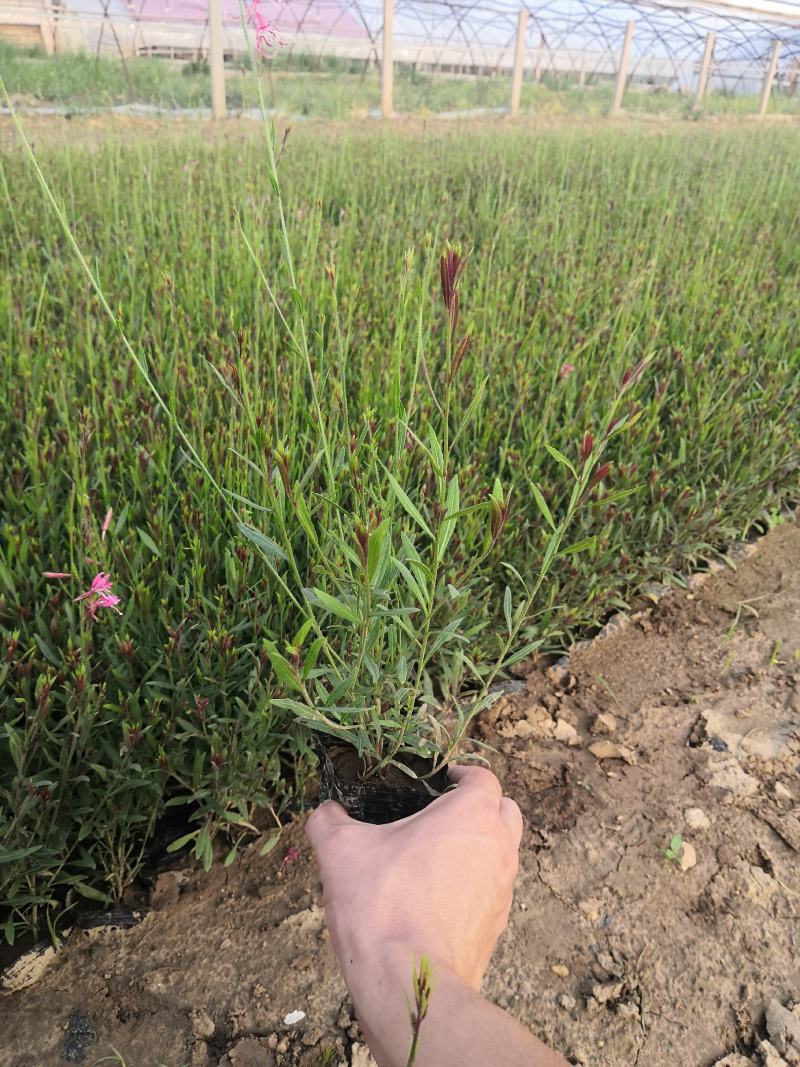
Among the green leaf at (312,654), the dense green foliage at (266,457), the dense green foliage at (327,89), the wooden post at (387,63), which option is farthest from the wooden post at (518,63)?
the green leaf at (312,654)

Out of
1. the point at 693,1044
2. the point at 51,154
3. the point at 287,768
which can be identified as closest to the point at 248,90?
the point at 51,154

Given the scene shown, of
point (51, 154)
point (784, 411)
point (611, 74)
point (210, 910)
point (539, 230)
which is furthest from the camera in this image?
point (611, 74)

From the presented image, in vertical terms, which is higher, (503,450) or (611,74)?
(611,74)

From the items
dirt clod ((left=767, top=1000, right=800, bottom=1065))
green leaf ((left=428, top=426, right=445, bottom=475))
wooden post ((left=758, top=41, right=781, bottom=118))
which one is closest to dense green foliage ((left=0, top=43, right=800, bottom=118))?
wooden post ((left=758, top=41, right=781, bottom=118))

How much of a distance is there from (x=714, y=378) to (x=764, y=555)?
64 centimetres

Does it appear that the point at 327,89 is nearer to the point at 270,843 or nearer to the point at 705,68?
the point at 705,68

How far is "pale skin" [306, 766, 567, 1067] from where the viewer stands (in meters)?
0.86

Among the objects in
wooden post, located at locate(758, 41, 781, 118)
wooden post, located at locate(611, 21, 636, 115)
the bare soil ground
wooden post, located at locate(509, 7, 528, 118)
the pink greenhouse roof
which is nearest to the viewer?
the bare soil ground

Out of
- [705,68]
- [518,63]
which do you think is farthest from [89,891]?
[705,68]

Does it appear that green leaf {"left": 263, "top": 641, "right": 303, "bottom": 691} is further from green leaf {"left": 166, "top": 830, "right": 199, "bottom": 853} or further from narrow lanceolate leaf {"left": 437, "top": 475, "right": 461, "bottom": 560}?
green leaf {"left": 166, "top": 830, "right": 199, "bottom": 853}

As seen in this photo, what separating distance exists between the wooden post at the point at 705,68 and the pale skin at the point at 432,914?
22583mm

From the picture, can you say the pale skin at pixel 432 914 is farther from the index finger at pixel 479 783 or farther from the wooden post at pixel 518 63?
the wooden post at pixel 518 63

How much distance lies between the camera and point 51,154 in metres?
4.89

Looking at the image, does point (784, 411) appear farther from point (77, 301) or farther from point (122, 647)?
point (77, 301)
